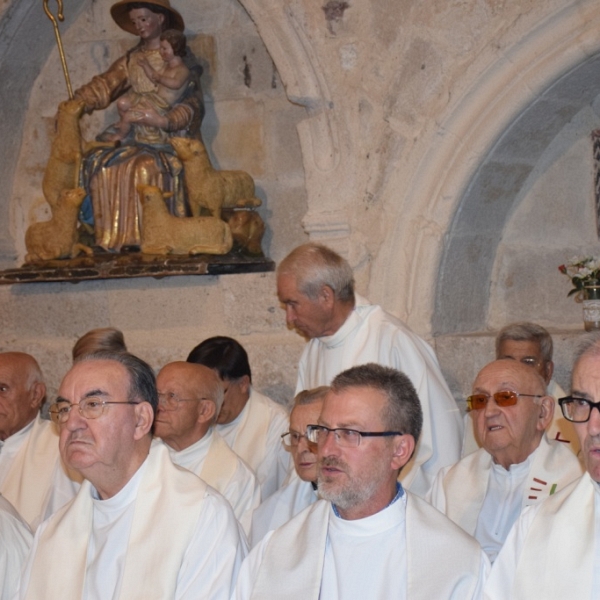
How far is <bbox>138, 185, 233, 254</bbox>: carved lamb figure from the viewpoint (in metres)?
6.79

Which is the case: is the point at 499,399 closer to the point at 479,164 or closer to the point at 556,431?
the point at 556,431

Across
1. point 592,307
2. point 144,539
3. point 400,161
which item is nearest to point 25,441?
point 144,539

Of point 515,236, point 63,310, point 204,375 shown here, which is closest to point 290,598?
point 204,375

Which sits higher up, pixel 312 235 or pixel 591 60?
pixel 591 60

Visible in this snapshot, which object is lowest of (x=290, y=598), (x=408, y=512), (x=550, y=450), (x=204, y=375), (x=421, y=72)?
(x=290, y=598)

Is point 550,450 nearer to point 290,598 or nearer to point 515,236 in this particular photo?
point 290,598

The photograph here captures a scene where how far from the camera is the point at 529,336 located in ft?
18.5

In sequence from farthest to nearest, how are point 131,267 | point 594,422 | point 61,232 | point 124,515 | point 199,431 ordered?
point 61,232 → point 131,267 → point 199,431 → point 124,515 → point 594,422

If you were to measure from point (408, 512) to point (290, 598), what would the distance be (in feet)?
1.47

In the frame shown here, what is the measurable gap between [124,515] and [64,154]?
388 cm

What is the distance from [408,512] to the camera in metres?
3.54

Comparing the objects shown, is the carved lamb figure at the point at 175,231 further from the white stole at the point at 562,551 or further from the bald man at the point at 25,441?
the white stole at the point at 562,551

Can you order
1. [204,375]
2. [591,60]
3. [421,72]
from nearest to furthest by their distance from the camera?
[204,375] < [591,60] < [421,72]

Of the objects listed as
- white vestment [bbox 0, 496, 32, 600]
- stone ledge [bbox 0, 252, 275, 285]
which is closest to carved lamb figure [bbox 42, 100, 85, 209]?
stone ledge [bbox 0, 252, 275, 285]
